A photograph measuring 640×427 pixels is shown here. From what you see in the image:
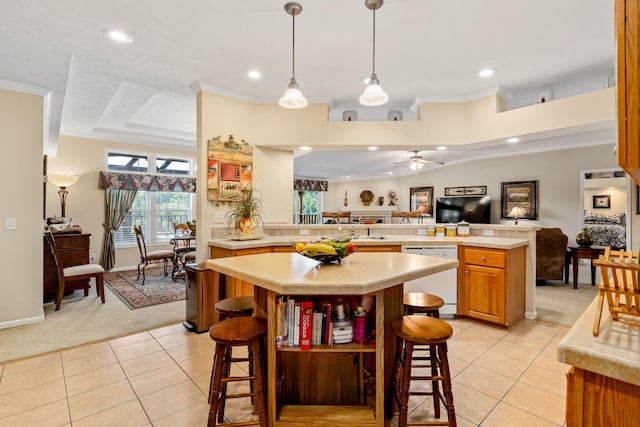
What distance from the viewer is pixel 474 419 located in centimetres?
191

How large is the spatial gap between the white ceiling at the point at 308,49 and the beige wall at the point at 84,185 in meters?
1.81

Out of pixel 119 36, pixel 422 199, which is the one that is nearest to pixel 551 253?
pixel 422 199

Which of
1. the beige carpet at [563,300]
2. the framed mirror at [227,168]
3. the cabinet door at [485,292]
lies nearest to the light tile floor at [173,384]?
the cabinet door at [485,292]

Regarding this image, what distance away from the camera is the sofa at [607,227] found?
217 inches

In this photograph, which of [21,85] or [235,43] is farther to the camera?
[21,85]

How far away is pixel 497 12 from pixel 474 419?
2.72m

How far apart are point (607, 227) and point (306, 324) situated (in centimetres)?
654

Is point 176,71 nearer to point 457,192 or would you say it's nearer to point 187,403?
point 187,403

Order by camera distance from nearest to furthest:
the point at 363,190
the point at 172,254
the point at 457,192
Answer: the point at 172,254 < the point at 457,192 < the point at 363,190

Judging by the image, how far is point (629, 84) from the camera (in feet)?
2.43

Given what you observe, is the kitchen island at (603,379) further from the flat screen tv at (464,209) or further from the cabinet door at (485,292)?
the flat screen tv at (464,209)

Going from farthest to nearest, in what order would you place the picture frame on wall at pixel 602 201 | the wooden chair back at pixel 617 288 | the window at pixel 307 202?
the window at pixel 307 202
the picture frame on wall at pixel 602 201
the wooden chair back at pixel 617 288

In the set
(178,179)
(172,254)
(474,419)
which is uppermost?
(178,179)

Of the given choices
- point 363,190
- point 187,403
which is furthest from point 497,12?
point 363,190
